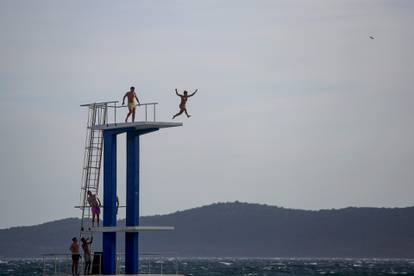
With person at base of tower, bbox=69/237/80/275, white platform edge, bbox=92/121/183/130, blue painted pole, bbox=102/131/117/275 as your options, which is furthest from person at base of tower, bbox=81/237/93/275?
white platform edge, bbox=92/121/183/130

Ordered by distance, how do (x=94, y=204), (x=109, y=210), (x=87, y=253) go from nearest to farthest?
(x=109, y=210) < (x=87, y=253) < (x=94, y=204)

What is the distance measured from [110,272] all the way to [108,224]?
1.59 m

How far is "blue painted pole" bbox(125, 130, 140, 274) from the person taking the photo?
3834 cm

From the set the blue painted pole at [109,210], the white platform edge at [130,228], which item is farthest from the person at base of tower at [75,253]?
the white platform edge at [130,228]

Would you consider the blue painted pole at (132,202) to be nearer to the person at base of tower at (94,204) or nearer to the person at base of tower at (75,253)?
the person at base of tower at (94,204)

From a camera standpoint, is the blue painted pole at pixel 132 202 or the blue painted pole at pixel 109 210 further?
the blue painted pole at pixel 132 202

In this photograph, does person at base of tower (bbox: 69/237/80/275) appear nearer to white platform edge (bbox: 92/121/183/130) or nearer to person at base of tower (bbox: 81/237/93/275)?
person at base of tower (bbox: 81/237/93/275)

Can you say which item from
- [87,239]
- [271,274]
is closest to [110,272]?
[87,239]

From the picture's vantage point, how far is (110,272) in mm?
37875

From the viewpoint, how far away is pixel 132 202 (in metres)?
38.3

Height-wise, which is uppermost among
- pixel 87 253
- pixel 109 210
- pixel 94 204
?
pixel 94 204

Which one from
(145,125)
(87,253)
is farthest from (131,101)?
(87,253)

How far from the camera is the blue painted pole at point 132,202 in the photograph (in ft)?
126

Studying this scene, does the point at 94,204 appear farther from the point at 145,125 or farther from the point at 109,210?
the point at 145,125
